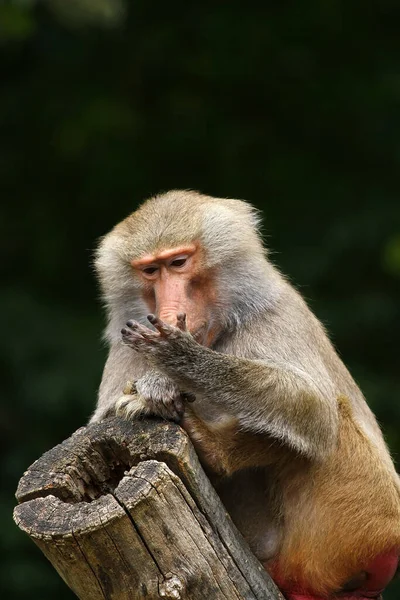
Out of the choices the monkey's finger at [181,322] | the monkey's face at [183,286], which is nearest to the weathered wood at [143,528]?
the monkey's finger at [181,322]

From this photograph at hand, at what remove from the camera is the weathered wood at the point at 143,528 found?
4.52m

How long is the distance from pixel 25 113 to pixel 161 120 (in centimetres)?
138

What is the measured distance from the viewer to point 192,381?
16.8ft

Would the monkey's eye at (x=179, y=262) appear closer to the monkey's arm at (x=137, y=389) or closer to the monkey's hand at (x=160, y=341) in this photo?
the monkey's arm at (x=137, y=389)

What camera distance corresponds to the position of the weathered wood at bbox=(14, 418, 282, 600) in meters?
4.52

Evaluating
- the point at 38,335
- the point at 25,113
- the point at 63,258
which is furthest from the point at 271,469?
the point at 25,113

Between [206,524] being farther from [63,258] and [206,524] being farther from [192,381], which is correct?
[63,258]

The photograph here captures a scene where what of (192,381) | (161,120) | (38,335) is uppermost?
(161,120)

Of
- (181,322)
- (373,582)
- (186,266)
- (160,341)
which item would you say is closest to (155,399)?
(160,341)

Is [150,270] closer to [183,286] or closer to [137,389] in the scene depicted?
[183,286]

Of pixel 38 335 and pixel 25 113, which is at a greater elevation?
pixel 25 113

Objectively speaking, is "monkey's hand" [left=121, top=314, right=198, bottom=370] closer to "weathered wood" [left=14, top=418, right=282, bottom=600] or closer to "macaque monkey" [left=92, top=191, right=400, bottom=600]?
"macaque monkey" [left=92, top=191, right=400, bottom=600]

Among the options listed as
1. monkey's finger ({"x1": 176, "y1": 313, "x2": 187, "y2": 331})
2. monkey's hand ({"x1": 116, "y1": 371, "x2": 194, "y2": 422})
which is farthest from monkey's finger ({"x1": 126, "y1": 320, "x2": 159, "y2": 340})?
monkey's hand ({"x1": 116, "y1": 371, "x2": 194, "y2": 422})

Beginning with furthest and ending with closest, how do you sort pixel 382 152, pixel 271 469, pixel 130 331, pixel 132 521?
pixel 382 152 < pixel 271 469 < pixel 130 331 < pixel 132 521
